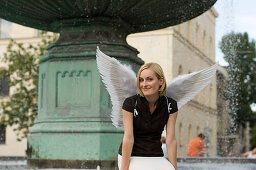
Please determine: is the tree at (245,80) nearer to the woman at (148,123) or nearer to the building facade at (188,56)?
the building facade at (188,56)

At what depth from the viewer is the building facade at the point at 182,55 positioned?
2969cm

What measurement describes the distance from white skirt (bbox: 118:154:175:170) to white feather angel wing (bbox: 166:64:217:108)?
0.52 m

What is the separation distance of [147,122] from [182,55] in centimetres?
2905

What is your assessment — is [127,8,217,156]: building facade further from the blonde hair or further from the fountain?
the blonde hair

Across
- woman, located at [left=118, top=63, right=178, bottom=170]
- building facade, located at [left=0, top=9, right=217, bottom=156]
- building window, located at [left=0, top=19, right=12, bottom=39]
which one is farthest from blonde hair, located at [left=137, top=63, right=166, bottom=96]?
building window, located at [left=0, top=19, right=12, bottom=39]

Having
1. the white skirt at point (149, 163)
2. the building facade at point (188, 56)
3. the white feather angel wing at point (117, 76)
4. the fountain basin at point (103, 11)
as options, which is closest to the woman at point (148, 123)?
the white skirt at point (149, 163)

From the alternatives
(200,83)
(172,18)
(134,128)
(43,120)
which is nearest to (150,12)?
(172,18)

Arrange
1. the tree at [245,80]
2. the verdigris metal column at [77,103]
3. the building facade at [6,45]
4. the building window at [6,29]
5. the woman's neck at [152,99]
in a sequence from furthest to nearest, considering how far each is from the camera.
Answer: the tree at [245,80]
the building window at [6,29]
the building facade at [6,45]
the verdigris metal column at [77,103]
the woman's neck at [152,99]

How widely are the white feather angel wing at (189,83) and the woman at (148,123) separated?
232 mm

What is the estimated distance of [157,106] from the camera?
3053mm

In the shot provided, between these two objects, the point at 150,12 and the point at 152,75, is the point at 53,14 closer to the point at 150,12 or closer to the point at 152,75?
the point at 150,12

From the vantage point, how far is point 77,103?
228 inches

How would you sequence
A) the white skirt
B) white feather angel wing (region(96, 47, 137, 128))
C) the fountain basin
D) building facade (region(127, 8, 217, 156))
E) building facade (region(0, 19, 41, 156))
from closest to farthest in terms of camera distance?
the white skirt < white feather angel wing (region(96, 47, 137, 128)) < the fountain basin < building facade (region(127, 8, 217, 156)) < building facade (region(0, 19, 41, 156))

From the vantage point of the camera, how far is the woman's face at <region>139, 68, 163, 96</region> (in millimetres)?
2967
